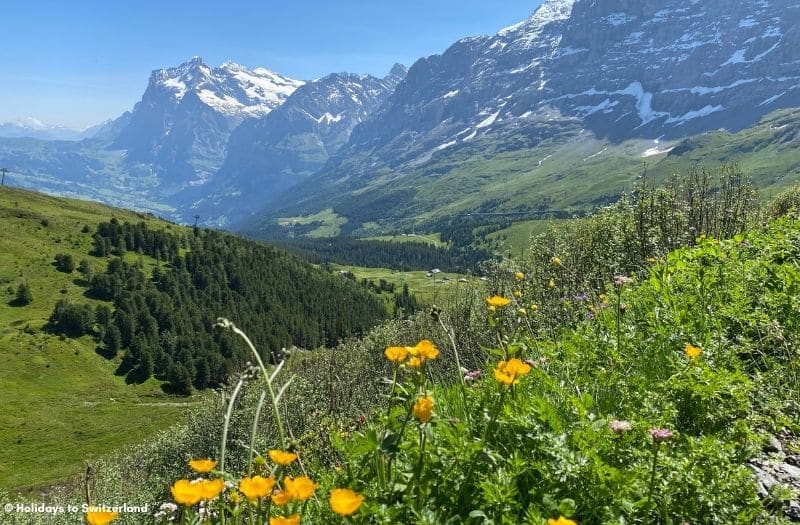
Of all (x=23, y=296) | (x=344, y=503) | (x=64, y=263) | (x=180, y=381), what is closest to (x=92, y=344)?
(x=23, y=296)

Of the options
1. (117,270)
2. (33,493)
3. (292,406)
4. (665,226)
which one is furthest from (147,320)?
(665,226)

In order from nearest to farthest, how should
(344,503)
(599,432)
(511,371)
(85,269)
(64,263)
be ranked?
(344,503) → (511,371) → (599,432) → (64,263) → (85,269)

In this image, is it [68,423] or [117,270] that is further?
[117,270]

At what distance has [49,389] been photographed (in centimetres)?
13012

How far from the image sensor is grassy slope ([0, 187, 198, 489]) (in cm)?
10300

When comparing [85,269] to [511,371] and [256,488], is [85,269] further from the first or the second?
[511,371]

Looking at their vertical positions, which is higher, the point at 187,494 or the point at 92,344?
the point at 187,494

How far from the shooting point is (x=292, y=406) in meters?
41.6

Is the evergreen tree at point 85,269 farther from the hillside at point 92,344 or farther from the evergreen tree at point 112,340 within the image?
the evergreen tree at point 112,340

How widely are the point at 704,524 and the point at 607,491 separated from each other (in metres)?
0.86

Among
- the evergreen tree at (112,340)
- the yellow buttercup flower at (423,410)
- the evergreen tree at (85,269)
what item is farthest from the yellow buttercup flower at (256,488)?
the evergreen tree at (85,269)

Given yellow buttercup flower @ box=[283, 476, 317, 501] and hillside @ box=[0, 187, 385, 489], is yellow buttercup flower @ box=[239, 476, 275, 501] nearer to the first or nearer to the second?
yellow buttercup flower @ box=[283, 476, 317, 501]

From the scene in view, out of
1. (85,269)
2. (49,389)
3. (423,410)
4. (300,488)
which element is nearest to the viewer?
(300,488)

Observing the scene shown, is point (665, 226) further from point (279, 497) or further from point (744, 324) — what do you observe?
point (279, 497)
